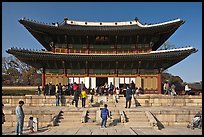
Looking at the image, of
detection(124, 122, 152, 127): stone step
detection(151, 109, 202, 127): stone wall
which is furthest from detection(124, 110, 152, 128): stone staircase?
detection(151, 109, 202, 127): stone wall

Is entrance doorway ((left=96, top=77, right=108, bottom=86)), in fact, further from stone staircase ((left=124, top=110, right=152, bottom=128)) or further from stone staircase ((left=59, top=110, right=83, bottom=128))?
stone staircase ((left=124, top=110, right=152, bottom=128))

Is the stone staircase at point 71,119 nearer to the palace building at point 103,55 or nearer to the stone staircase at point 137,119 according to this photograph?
the stone staircase at point 137,119

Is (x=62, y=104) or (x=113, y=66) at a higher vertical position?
(x=113, y=66)

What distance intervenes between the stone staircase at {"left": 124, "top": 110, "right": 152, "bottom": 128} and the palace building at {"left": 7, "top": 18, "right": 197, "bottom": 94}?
10.9 metres

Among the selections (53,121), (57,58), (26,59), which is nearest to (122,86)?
(57,58)

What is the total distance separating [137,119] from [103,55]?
12456mm

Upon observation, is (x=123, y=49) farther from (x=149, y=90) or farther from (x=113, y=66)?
(x=149, y=90)

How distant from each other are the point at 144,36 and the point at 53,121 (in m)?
17.2

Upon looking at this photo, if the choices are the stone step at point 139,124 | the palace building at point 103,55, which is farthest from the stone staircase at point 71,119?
the palace building at point 103,55

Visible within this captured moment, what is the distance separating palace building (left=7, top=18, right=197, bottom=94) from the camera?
2580 centimetres

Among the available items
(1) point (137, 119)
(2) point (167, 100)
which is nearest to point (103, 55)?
(2) point (167, 100)

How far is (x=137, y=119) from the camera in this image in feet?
48.5

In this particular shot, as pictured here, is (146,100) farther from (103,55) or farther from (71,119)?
(71,119)

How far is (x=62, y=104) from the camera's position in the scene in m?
20.4
